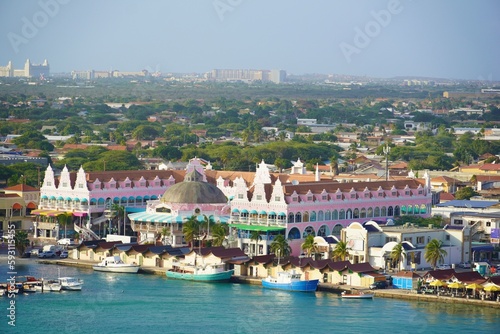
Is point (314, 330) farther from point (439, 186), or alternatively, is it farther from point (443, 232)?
point (439, 186)

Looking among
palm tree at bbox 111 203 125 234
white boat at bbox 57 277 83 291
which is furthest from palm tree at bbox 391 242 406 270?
palm tree at bbox 111 203 125 234

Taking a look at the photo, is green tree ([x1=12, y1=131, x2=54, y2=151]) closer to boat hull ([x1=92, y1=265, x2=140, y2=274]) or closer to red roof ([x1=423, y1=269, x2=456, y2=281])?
boat hull ([x1=92, y1=265, x2=140, y2=274])

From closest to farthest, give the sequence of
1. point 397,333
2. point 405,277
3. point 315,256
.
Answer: point 397,333 → point 405,277 → point 315,256

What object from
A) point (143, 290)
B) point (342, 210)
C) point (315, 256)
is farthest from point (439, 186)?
point (143, 290)

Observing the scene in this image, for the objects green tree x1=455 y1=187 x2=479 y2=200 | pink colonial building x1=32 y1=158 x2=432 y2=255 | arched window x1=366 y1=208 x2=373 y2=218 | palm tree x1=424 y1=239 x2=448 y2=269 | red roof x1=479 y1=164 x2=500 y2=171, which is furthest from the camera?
red roof x1=479 y1=164 x2=500 y2=171

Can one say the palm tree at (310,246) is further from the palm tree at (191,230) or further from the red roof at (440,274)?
the red roof at (440,274)

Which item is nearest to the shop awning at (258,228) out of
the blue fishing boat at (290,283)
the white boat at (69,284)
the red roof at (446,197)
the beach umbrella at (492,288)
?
the blue fishing boat at (290,283)
